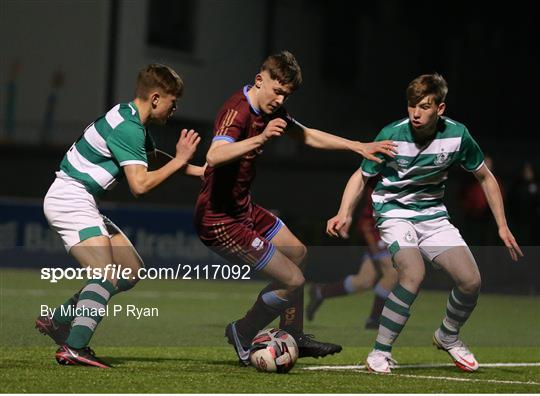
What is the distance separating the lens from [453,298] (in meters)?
8.93

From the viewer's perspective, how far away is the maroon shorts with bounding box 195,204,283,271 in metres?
8.38

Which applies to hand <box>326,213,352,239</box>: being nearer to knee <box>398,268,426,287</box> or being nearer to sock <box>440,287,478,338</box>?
knee <box>398,268,426,287</box>

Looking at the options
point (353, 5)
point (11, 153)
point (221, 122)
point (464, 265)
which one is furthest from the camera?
point (353, 5)

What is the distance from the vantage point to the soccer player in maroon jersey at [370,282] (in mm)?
12320

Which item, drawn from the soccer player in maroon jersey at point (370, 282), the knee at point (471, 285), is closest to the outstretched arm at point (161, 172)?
the knee at point (471, 285)

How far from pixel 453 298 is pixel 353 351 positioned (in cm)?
162

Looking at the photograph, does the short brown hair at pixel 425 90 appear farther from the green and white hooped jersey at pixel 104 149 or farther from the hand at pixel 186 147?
the green and white hooped jersey at pixel 104 149

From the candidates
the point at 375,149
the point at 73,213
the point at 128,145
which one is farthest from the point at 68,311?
the point at 375,149

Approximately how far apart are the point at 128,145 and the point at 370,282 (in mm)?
5058

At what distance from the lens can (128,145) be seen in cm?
801

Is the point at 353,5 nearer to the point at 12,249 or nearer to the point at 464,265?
the point at 12,249

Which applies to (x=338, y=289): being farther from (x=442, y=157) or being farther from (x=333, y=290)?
(x=442, y=157)

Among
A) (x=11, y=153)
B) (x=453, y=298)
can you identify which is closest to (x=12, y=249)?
(x=11, y=153)

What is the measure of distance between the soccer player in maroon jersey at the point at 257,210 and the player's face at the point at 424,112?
239 millimetres
